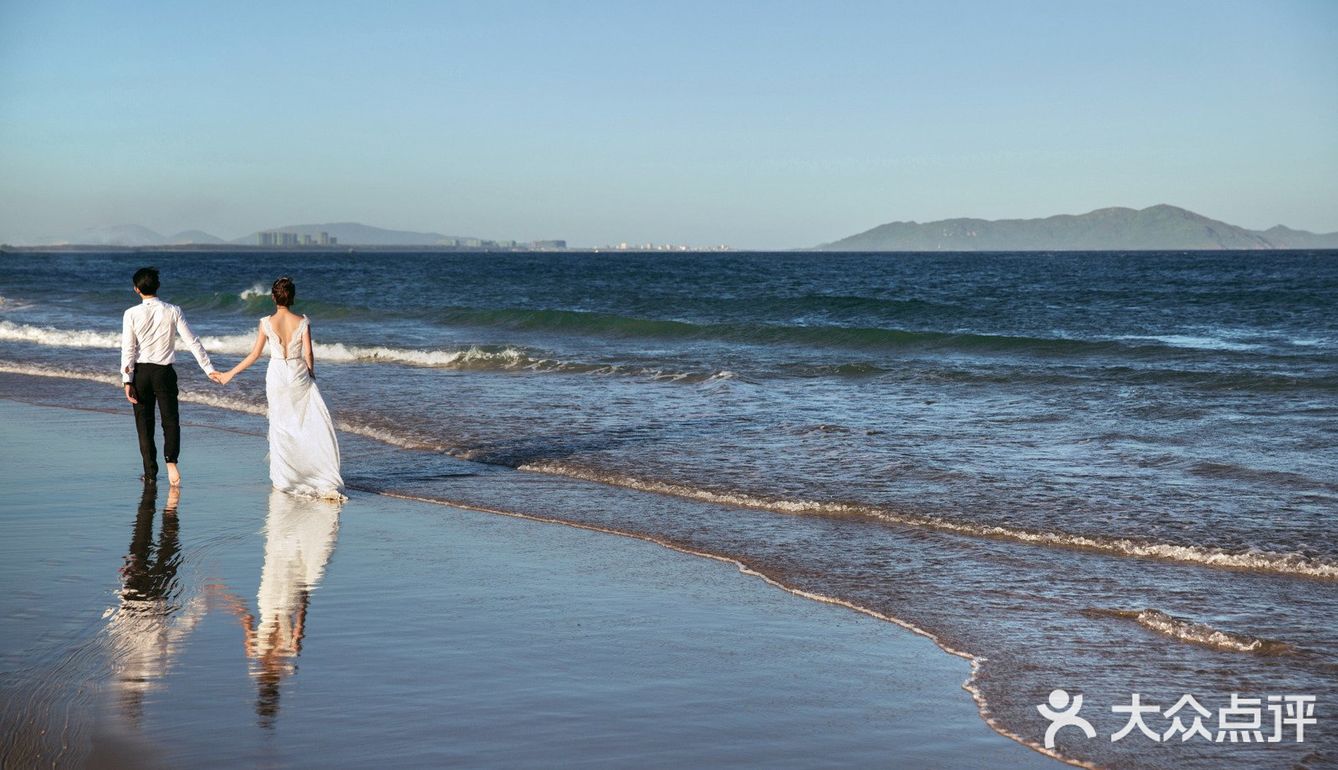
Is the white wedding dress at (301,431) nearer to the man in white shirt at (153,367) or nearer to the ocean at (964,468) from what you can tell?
the man in white shirt at (153,367)

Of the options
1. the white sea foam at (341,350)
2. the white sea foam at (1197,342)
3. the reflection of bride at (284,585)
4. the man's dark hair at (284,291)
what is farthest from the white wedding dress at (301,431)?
the white sea foam at (1197,342)

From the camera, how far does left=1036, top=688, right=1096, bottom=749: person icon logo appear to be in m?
4.81

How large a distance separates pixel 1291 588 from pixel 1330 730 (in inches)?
99.5

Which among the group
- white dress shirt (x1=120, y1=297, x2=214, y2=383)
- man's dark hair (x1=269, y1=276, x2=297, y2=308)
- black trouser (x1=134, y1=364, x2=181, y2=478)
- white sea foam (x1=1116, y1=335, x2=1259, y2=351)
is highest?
man's dark hair (x1=269, y1=276, x2=297, y2=308)

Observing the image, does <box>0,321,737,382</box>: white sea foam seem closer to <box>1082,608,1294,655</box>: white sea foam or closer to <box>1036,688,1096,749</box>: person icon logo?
<box>1082,608,1294,655</box>: white sea foam

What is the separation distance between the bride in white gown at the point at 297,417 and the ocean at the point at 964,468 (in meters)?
0.80

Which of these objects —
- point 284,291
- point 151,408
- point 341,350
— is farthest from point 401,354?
point 284,291

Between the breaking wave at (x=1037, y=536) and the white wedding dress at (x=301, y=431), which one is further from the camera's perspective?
the white wedding dress at (x=301, y=431)

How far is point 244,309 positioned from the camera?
4369 cm

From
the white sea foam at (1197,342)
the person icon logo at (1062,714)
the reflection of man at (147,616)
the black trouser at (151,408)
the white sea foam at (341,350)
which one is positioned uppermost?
the white sea foam at (1197,342)

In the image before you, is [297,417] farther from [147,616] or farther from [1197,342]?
[1197,342]

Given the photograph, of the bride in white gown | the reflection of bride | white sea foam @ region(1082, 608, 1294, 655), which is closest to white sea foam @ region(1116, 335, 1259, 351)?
white sea foam @ region(1082, 608, 1294, 655)

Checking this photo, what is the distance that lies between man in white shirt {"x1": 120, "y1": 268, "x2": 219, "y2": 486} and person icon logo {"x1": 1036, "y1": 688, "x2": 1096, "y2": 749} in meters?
6.95

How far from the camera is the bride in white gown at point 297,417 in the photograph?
30.2 ft
